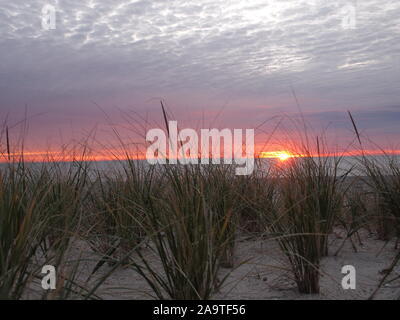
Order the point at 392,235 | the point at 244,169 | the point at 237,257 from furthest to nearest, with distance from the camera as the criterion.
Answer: the point at 244,169, the point at 392,235, the point at 237,257

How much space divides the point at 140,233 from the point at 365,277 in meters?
1.49

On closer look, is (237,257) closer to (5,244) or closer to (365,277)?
(365,277)

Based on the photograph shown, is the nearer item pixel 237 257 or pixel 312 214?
pixel 312 214

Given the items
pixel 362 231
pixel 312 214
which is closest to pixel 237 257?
pixel 312 214

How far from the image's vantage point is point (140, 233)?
305 centimetres
